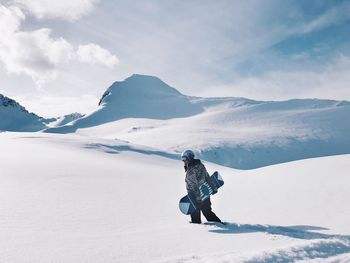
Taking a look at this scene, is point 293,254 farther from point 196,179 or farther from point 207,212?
point 196,179

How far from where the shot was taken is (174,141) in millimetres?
87312

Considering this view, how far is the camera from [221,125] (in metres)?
115

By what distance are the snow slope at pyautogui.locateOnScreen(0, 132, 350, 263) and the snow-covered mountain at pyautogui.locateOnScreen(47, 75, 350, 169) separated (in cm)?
6558

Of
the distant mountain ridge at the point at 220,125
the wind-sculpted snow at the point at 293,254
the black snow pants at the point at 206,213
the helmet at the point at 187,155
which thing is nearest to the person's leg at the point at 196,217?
the black snow pants at the point at 206,213

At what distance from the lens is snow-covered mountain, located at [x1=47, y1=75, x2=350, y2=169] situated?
87312mm

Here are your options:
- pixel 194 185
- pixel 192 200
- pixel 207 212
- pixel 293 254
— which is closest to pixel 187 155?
pixel 194 185

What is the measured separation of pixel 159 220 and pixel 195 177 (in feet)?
4.02

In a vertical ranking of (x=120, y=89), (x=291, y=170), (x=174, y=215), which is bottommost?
(x=174, y=215)

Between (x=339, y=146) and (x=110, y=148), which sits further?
(x=339, y=146)

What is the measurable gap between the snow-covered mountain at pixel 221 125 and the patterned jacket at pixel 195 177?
69671mm

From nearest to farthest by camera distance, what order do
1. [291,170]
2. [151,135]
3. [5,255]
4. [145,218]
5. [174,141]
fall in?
[5,255]
[145,218]
[291,170]
[174,141]
[151,135]

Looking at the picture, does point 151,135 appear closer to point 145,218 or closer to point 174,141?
point 174,141

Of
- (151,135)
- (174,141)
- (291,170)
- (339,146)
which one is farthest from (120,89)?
(291,170)

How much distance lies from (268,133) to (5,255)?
104 meters
